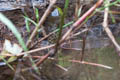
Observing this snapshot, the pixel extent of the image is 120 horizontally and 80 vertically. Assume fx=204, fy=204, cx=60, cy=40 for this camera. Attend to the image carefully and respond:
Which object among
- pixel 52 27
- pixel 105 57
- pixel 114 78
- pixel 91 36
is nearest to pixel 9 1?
pixel 52 27

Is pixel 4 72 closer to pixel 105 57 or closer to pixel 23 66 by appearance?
pixel 23 66

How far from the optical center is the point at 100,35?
102 inches

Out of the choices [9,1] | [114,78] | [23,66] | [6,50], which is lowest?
[114,78]

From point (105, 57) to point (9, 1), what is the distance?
1.96 metres

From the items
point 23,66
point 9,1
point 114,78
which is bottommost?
Result: point 114,78

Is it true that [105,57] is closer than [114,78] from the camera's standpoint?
No

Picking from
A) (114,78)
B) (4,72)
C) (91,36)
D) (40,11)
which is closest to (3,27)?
(40,11)

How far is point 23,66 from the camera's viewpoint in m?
1.02

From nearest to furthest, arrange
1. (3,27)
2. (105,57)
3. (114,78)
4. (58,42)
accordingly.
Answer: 1. (58,42)
2. (114,78)
3. (105,57)
4. (3,27)

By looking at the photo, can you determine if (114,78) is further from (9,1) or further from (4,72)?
(9,1)

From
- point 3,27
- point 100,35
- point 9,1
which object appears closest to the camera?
point 3,27

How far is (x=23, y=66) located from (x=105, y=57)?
2.18 feet

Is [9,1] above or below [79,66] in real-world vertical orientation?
above

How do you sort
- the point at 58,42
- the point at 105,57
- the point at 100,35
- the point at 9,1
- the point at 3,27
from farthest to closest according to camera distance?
the point at 9,1 → the point at 100,35 → the point at 3,27 → the point at 105,57 → the point at 58,42
